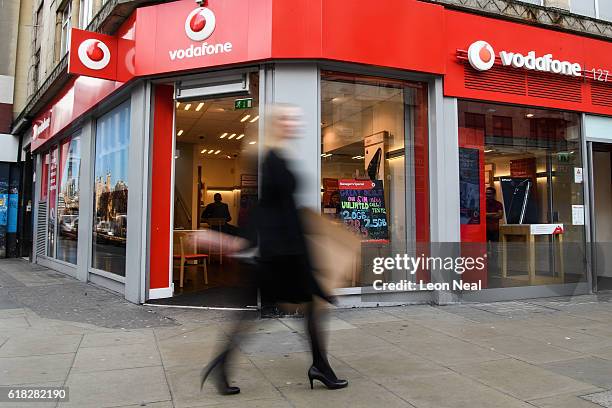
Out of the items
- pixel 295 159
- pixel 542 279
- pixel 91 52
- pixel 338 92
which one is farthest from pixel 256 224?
pixel 542 279

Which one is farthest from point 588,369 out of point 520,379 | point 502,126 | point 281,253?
point 502,126

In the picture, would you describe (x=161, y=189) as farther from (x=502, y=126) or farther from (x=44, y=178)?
(x=44, y=178)

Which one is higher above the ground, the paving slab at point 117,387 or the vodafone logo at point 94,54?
the vodafone logo at point 94,54

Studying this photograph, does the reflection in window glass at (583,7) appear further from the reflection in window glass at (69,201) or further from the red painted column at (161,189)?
the reflection in window glass at (69,201)

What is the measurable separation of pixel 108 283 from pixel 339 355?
5.92m

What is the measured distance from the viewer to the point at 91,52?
8.03 metres

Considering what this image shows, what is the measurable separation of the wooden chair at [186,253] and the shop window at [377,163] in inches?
122

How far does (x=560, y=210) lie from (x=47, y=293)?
9.46 meters

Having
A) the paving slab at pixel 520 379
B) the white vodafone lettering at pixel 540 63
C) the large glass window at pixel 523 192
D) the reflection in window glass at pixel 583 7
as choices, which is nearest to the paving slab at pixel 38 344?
the paving slab at pixel 520 379

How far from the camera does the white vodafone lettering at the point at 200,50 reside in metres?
7.03

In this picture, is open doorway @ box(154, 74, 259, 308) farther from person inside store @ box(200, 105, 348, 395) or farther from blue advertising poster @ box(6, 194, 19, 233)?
blue advertising poster @ box(6, 194, 19, 233)

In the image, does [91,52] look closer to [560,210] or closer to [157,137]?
[157,137]

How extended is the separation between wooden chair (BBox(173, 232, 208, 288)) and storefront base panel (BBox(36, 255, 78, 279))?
3.54 meters

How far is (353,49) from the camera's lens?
6934 millimetres
